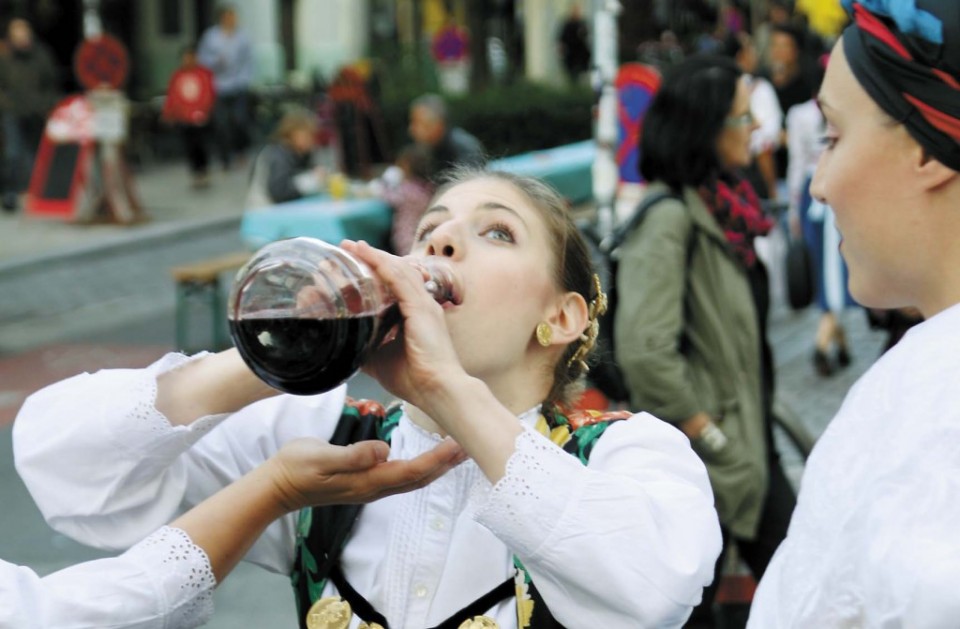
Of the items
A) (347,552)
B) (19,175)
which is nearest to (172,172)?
(19,175)

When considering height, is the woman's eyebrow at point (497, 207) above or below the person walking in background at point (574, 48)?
above

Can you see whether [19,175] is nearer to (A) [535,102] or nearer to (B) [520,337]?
(A) [535,102]

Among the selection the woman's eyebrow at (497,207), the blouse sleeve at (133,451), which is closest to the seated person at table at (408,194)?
the blouse sleeve at (133,451)

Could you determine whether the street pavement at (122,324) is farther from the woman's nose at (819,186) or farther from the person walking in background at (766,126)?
the woman's nose at (819,186)

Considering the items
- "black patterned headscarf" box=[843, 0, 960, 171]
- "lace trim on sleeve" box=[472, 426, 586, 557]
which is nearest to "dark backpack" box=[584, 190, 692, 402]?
"lace trim on sleeve" box=[472, 426, 586, 557]

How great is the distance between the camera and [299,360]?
1514 mm

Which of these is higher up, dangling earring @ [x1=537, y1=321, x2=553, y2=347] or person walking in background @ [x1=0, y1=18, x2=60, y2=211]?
dangling earring @ [x1=537, y1=321, x2=553, y2=347]

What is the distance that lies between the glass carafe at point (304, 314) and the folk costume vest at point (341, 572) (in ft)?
1.67

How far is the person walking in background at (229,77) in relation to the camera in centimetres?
1905

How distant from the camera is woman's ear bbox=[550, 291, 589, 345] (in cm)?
210

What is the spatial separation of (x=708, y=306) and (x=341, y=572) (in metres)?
2.14

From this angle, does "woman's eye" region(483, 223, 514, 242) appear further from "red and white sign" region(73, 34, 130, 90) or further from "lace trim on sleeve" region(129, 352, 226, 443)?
"red and white sign" region(73, 34, 130, 90)

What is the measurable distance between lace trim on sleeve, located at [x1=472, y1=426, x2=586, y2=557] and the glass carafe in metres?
0.24

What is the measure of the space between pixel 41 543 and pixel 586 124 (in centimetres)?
1338
